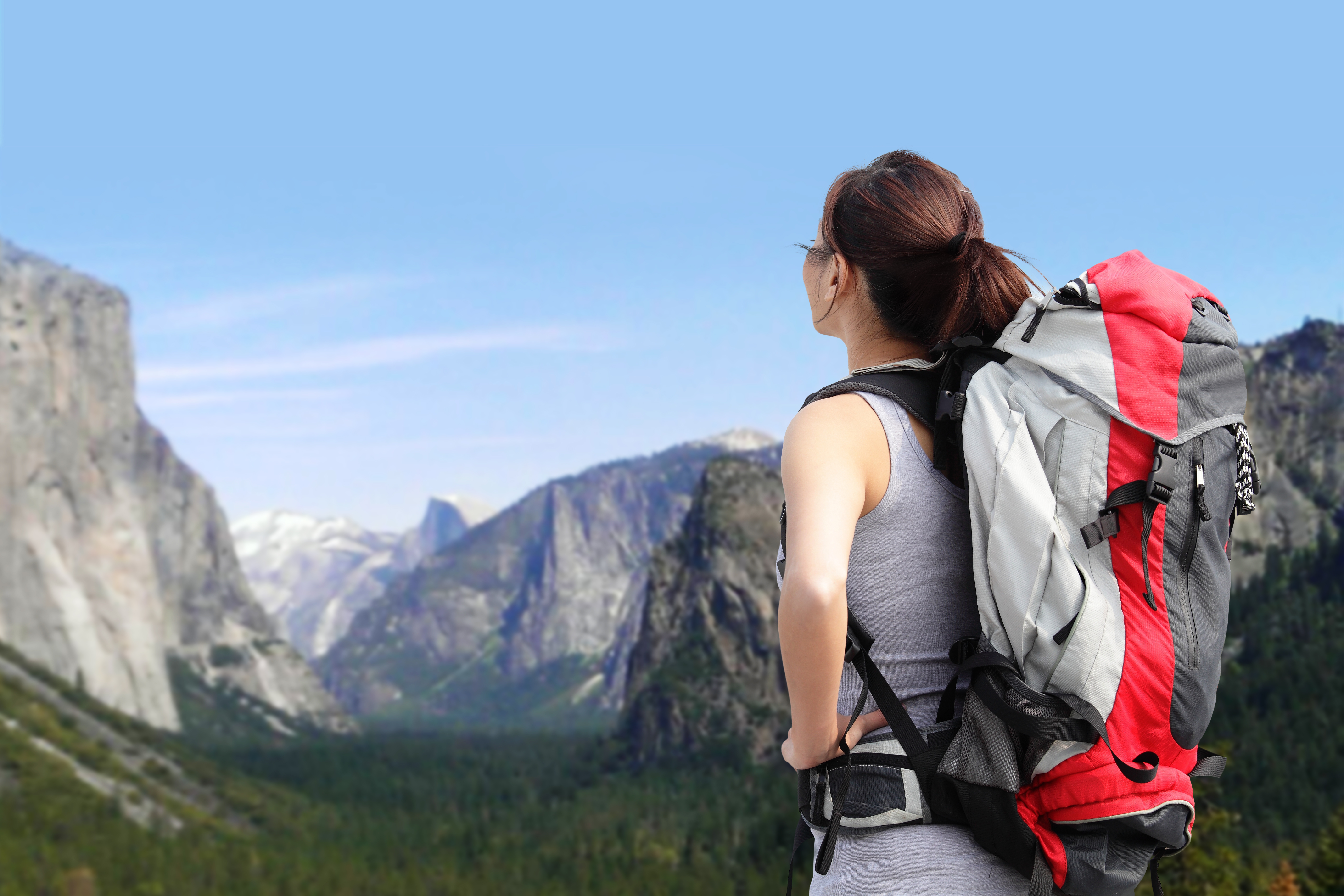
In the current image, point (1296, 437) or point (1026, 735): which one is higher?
point (1026, 735)

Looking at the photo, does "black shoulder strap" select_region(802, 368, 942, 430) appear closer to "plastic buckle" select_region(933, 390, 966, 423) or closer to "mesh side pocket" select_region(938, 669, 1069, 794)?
"plastic buckle" select_region(933, 390, 966, 423)

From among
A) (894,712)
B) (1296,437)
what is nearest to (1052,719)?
(894,712)

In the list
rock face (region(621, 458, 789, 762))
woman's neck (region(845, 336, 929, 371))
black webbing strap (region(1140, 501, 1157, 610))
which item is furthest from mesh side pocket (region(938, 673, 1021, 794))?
rock face (region(621, 458, 789, 762))

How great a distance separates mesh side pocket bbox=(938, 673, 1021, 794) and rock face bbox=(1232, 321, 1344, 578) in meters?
148

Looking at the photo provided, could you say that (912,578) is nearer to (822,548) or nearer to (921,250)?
(822,548)

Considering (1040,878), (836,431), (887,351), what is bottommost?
(1040,878)

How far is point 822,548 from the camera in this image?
287 cm

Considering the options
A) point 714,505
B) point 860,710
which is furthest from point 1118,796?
point 714,505

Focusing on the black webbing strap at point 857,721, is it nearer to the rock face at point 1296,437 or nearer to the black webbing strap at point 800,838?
the black webbing strap at point 800,838

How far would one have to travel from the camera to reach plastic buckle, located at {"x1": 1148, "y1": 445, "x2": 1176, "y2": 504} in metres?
2.96

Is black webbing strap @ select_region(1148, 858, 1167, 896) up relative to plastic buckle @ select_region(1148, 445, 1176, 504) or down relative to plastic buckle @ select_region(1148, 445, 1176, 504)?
down

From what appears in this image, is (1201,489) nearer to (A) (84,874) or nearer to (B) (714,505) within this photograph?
(A) (84,874)

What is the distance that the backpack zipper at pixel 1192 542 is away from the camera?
119 inches

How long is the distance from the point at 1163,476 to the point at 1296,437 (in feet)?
569
